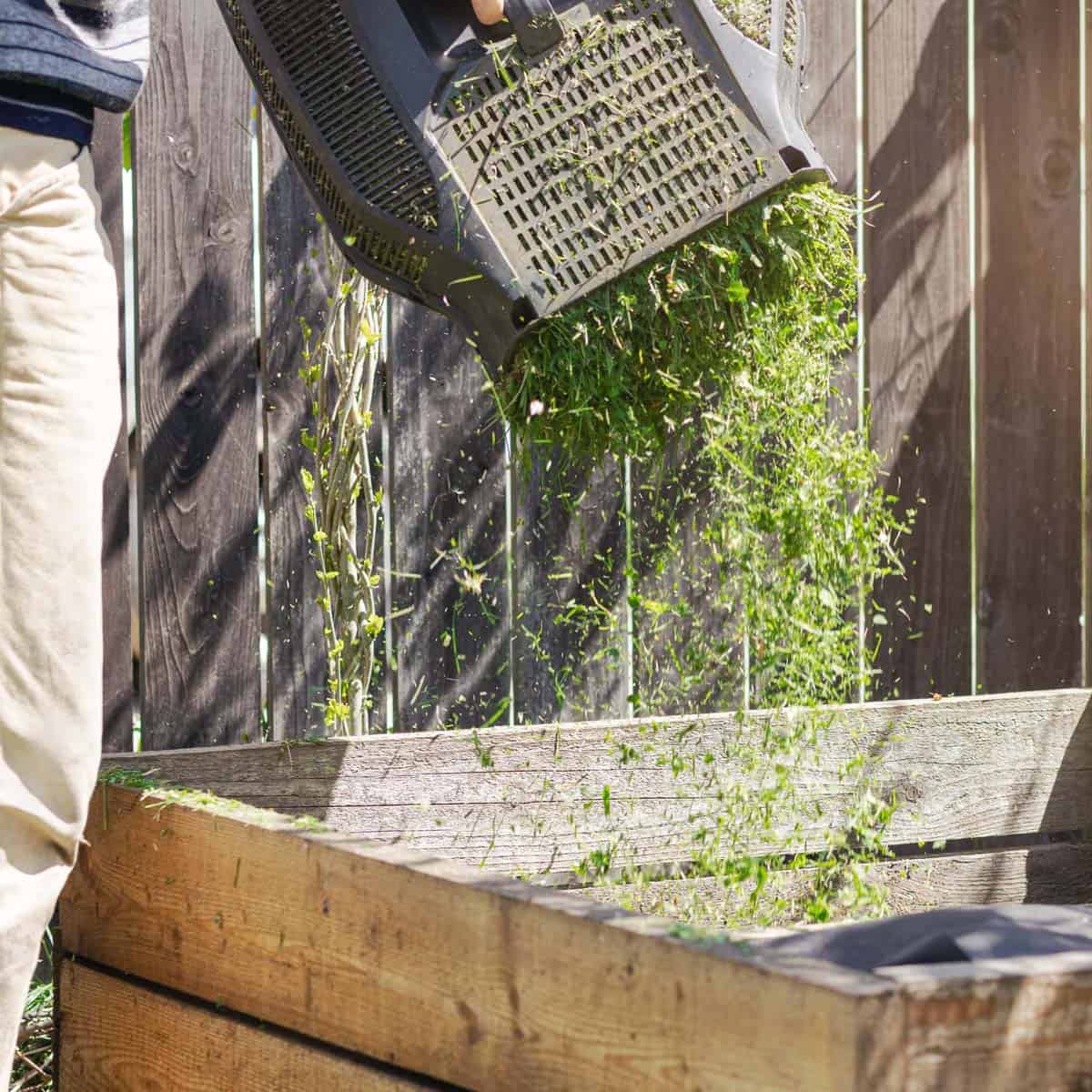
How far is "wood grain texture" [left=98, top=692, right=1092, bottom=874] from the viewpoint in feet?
7.36

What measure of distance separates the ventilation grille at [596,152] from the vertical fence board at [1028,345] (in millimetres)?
1671

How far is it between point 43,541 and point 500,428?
146 cm

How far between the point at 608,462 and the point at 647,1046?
1954 millimetres

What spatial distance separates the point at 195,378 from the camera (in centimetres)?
273

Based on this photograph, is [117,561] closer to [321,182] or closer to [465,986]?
[321,182]

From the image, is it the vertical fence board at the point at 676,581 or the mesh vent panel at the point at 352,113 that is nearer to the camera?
the mesh vent panel at the point at 352,113

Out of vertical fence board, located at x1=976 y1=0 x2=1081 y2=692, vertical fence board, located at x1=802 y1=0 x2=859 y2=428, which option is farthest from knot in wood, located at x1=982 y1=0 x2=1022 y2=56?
vertical fence board, located at x1=802 y1=0 x2=859 y2=428

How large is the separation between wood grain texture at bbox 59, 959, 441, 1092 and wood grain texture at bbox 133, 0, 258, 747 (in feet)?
2.66

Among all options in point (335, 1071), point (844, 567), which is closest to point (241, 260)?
point (844, 567)

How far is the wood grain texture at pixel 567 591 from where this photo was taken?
302 centimetres

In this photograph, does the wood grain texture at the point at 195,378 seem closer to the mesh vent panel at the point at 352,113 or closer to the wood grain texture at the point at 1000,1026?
the mesh vent panel at the point at 352,113

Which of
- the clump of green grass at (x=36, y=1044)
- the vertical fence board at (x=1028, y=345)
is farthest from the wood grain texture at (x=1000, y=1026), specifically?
the vertical fence board at (x=1028, y=345)

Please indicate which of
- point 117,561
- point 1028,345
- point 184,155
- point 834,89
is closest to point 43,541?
point 117,561

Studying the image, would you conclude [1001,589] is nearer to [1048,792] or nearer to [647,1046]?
[1048,792]
